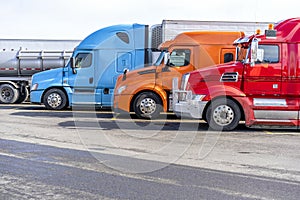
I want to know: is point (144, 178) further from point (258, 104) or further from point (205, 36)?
point (205, 36)

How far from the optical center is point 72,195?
5.42m

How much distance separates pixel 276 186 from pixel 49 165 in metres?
3.60

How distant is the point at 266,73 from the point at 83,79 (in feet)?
23.3

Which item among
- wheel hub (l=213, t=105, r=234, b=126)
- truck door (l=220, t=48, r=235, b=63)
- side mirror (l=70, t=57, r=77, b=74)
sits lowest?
wheel hub (l=213, t=105, r=234, b=126)

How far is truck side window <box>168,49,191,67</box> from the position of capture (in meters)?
13.1

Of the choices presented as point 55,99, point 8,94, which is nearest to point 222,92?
point 55,99

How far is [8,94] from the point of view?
18.9 m

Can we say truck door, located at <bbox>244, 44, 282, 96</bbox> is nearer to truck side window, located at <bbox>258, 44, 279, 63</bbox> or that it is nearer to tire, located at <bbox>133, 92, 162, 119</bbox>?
truck side window, located at <bbox>258, 44, 279, 63</bbox>

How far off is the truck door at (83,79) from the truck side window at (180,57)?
359 centimetres

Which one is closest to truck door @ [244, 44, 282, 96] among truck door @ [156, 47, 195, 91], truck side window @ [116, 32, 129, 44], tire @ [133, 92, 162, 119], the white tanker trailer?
truck door @ [156, 47, 195, 91]

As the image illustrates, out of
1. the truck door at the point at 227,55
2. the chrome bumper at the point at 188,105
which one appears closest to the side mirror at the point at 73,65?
the chrome bumper at the point at 188,105

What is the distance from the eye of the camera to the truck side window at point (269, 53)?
10.8 m

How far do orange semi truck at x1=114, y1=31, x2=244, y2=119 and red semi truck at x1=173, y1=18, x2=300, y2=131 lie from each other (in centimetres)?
206

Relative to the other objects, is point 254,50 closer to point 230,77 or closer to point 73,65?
point 230,77
